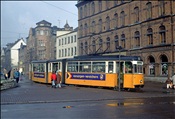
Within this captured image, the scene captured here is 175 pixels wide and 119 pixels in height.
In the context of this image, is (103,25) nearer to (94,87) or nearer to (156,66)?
(156,66)

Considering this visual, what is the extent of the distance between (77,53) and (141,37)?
2680 cm

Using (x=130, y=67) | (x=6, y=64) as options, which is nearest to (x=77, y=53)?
(x=6, y=64)

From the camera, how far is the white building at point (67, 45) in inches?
2825

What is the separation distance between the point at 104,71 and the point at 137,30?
21011 mm

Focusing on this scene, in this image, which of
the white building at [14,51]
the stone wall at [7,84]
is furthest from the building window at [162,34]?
the white building at [14,51]

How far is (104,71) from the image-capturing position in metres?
27.4

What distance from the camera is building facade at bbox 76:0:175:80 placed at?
39.9 m

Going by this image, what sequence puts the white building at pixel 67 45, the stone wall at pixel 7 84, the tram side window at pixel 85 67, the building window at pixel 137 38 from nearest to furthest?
the stone wall at pixel 7 84, the tram side window at pixel 85 67, the building window at pixel 137 38, the white building at pixel 67 45

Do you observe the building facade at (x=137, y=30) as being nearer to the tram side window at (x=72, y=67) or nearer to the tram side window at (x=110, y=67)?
the tram side window at (x=72, y=67)

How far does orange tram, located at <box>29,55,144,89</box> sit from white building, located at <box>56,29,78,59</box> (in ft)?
126

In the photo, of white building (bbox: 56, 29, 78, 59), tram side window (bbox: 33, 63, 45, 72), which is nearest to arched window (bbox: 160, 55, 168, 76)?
tram side window (bbox: 33, 63, 45, 72)

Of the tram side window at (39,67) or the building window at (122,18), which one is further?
the building window at (122,18)

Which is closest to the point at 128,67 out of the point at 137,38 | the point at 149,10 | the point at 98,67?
the point at 98,67

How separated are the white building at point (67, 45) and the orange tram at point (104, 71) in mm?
38492
